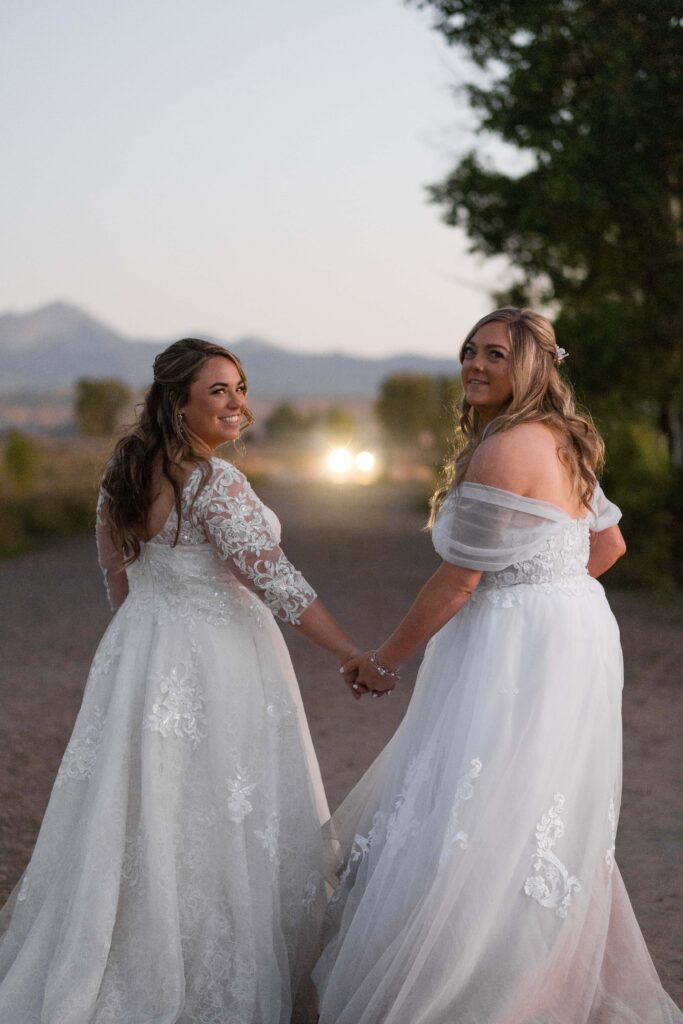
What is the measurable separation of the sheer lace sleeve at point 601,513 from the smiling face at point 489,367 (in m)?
0.47

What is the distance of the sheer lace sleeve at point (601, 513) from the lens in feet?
12.1

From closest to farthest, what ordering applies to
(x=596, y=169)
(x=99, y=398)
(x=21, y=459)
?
(x=596, y=169), (x=21, y=459), (x=99, y=398)

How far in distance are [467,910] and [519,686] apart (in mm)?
656

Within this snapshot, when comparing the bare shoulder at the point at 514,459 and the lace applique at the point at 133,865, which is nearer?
the bare shoulder at the point at 514,459

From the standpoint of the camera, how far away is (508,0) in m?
10.5

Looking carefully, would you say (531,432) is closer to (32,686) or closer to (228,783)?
(228,783)

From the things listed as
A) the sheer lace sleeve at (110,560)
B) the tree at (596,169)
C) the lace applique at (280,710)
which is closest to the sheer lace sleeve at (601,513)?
the lace applique at (280,710)

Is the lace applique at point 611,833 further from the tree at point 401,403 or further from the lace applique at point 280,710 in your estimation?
the tree at point 401,403

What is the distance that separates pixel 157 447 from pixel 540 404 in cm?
124

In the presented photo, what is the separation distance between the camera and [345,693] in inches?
381

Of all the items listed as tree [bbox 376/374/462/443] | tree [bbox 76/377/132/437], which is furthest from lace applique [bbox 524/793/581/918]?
tree [bbox 376/374/462/443]

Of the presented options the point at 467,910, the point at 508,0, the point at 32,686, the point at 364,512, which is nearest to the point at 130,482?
the point at 467,910

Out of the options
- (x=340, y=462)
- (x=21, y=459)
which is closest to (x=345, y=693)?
(x=21, y=459)

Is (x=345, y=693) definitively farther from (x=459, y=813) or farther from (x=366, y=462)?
(x=366, y=462)
